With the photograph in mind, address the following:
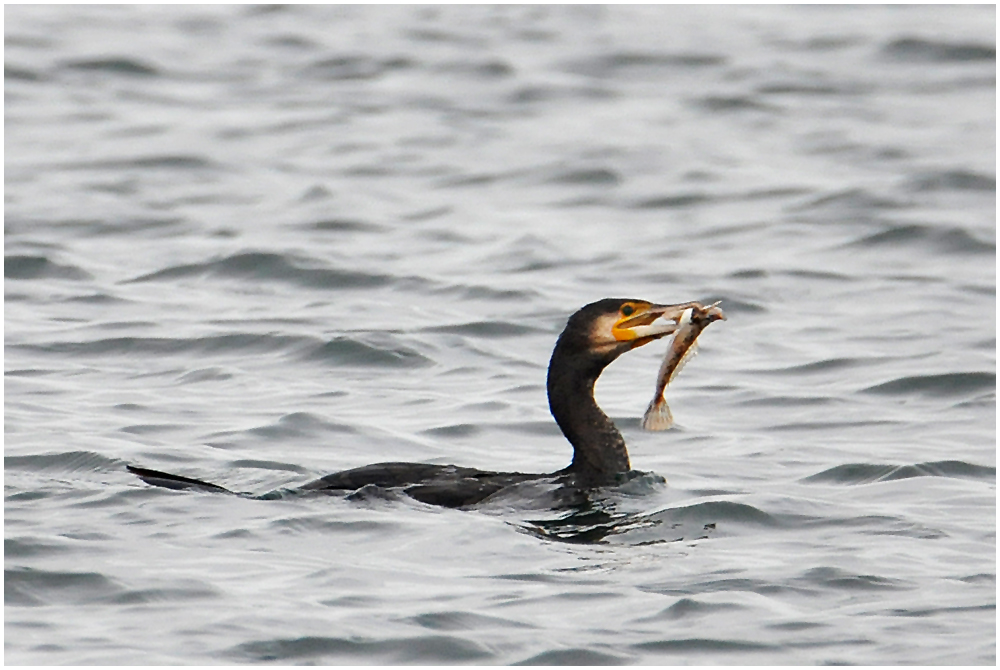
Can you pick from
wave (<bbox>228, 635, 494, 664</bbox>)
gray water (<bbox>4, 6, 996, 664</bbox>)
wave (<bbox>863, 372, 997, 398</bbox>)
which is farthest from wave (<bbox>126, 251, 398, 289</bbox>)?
wave (<bbox>228, 635, 494, 664</bbox>)

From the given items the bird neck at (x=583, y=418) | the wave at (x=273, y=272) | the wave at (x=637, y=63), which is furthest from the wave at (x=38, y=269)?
the wave at (x=637, y=63)

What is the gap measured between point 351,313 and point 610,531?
6321 millimetres

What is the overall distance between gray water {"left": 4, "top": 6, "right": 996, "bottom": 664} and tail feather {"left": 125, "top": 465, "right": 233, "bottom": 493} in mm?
122

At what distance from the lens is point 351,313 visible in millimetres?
14539

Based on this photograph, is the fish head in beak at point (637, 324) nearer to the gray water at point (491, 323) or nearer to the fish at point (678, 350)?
the fish at point (678, 350)

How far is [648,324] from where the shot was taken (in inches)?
362

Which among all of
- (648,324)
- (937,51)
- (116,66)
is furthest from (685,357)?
(116,66)

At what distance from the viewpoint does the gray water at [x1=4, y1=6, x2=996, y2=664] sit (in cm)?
743

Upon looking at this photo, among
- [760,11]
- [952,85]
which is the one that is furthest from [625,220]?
[760,11]

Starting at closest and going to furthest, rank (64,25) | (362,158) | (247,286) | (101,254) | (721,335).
Answer: (721,335) → (247,286) → (101,254) → (362,158) → (64,25)

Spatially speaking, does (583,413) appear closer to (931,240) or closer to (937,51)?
(931,240)

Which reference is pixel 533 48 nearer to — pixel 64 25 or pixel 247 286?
pixel 64 25

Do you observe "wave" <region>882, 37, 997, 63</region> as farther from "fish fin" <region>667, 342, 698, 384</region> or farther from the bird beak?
the bird beak

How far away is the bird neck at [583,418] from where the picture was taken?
30.5ft
